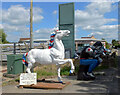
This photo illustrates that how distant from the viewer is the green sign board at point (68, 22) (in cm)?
1129

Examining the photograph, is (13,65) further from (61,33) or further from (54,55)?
(61,33)

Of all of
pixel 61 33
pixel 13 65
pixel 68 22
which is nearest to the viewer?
pixel 61 33

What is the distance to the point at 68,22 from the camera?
11422 mm

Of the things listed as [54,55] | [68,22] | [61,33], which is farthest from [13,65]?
[68,22]

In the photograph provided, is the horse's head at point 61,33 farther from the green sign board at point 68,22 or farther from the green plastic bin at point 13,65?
the green sign board at point 68,22

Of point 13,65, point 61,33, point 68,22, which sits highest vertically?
point 68,22

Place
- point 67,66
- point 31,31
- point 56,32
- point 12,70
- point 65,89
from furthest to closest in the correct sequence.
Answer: point 67,66 → point 12,70 → point 31,31 → point 56,32 → point 65,89

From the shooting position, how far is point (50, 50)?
6.06 meters

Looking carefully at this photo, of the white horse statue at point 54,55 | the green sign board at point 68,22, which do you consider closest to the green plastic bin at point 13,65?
the white horse statue at point 54,55

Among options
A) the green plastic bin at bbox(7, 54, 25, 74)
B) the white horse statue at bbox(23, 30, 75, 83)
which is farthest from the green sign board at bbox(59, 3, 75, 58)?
the white horse statue at bbox(23, 30, 75, 83)

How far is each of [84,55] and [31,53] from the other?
2503 millimetres

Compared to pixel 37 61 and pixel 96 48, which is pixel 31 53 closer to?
pixel 37 61

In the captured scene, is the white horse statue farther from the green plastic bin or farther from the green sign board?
the green sign board

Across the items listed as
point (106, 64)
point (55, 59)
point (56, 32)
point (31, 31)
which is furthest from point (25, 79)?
point (106, 64)
